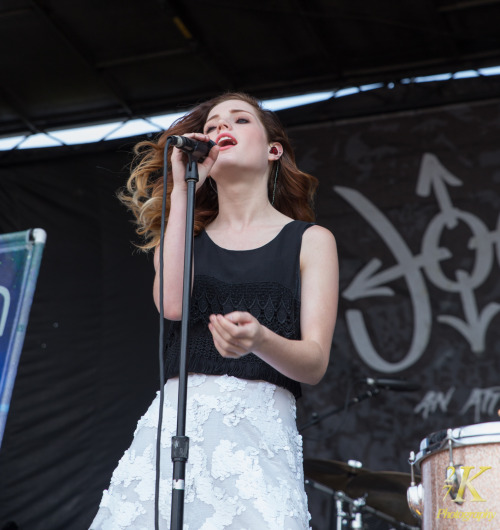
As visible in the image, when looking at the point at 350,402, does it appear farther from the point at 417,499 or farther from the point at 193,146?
the point at 193,146

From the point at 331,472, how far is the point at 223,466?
2.45 m

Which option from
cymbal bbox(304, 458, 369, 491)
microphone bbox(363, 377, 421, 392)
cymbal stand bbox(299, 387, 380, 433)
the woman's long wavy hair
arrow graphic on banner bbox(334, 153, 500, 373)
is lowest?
cymbal bbox(304, 458, 369, 491)

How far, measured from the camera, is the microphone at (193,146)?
5.79 feet

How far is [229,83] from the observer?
516cm

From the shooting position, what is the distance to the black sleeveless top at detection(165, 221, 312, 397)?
1842mm

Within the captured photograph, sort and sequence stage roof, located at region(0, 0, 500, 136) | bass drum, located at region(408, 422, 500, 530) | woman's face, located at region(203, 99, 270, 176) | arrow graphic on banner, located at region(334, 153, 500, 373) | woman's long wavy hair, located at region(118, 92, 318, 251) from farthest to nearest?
arrow graphic on banner, located at region(334, 153, 500, 373) < stage roof, located at region(0, 0, 500, 136) < woman's long wavy hair, located at region(118, 92, 318, 251) < bass drum, located at region(408, 422, 500, 530) < woman's face, located at region(203, 99, 270, 176)

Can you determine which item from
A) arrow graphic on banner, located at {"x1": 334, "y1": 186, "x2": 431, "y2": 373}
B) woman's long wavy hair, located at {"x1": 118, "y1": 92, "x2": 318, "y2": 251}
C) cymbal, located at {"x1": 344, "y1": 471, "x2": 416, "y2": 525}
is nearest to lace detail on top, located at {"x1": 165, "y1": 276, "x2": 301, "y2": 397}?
woman's long wavy hair, located at {"x1": 118, "y1": 92, "x2": 318, "y2": 251}

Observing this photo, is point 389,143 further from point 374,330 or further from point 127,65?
point 127,65

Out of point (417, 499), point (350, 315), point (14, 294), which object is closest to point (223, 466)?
point (417, 499)

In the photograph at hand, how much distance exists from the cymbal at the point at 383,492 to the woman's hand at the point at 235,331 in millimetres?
2634

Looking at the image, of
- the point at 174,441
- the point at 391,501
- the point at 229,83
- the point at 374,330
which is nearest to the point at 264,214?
the point at 174,441

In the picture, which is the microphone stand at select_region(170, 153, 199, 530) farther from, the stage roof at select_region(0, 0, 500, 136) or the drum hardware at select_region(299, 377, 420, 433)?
the stage roof at select_region(0, 0, 500, 136)

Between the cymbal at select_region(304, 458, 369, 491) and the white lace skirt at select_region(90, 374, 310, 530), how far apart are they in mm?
2224

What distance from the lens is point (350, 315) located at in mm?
4891
